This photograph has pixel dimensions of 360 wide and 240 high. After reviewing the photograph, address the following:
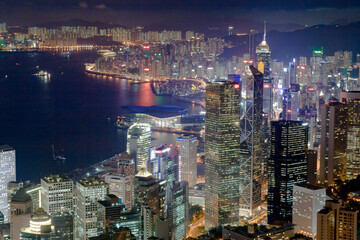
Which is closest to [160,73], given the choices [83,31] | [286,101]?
[83,31]

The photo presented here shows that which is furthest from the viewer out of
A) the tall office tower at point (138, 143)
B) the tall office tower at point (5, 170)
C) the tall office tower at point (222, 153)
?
the tall office tower at point (138, 143)

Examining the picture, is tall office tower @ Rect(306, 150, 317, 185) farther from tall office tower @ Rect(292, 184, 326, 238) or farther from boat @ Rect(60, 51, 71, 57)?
boat @ Rect(60, 51, 71, 57)

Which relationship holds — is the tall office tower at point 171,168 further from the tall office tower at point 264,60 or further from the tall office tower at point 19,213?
the tall office tower at point 264,60

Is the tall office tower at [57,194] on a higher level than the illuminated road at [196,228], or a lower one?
higher

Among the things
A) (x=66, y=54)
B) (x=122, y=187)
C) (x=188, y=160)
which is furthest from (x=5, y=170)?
(x=66, y=54)

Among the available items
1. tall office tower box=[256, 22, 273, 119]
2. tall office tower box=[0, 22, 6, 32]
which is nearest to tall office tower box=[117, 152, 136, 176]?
tall office tower box=[0, 22, 6, 32]

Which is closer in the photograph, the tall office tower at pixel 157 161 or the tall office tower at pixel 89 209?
the tall office tower at pixel 89 209

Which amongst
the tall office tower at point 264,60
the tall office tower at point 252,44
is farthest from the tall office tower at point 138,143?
the tall office tower at point 264,60
